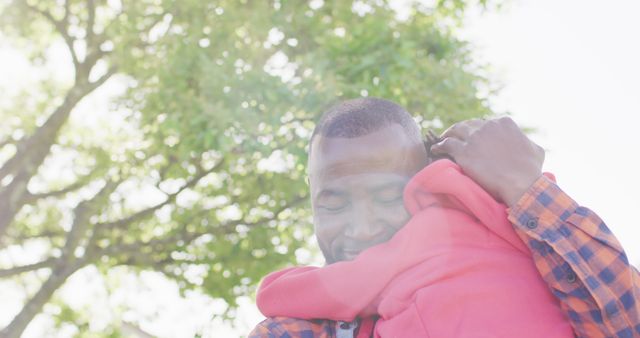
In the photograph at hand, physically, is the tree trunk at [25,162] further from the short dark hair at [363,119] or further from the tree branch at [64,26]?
the short dark hair at [363,119]

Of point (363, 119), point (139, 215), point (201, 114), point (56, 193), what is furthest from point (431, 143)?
point (56, 193)

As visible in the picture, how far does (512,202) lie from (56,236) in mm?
7740

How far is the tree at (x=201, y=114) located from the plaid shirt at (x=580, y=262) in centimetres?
387

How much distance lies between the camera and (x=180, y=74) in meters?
5.62

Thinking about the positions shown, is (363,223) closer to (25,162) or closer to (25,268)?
(25,162)

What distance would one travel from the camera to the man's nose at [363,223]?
1382 mm

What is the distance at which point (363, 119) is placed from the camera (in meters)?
1.45

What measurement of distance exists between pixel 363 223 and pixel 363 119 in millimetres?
188

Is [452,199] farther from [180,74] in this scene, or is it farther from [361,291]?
[180,74]

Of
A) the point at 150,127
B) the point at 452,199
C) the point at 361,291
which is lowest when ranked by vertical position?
the point at 150,127

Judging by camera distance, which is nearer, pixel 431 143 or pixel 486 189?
pixel 486 189

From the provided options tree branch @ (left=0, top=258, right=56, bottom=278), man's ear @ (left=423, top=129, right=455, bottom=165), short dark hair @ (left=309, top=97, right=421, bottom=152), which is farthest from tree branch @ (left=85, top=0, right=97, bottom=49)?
man's ear @ (left=423, top=129, right=455, bottom=165)

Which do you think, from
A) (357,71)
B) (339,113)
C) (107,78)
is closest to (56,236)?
(107,78)

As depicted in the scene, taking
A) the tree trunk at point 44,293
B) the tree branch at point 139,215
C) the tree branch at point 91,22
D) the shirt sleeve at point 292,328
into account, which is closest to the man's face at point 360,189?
the shirt sleeve at point 292,328
